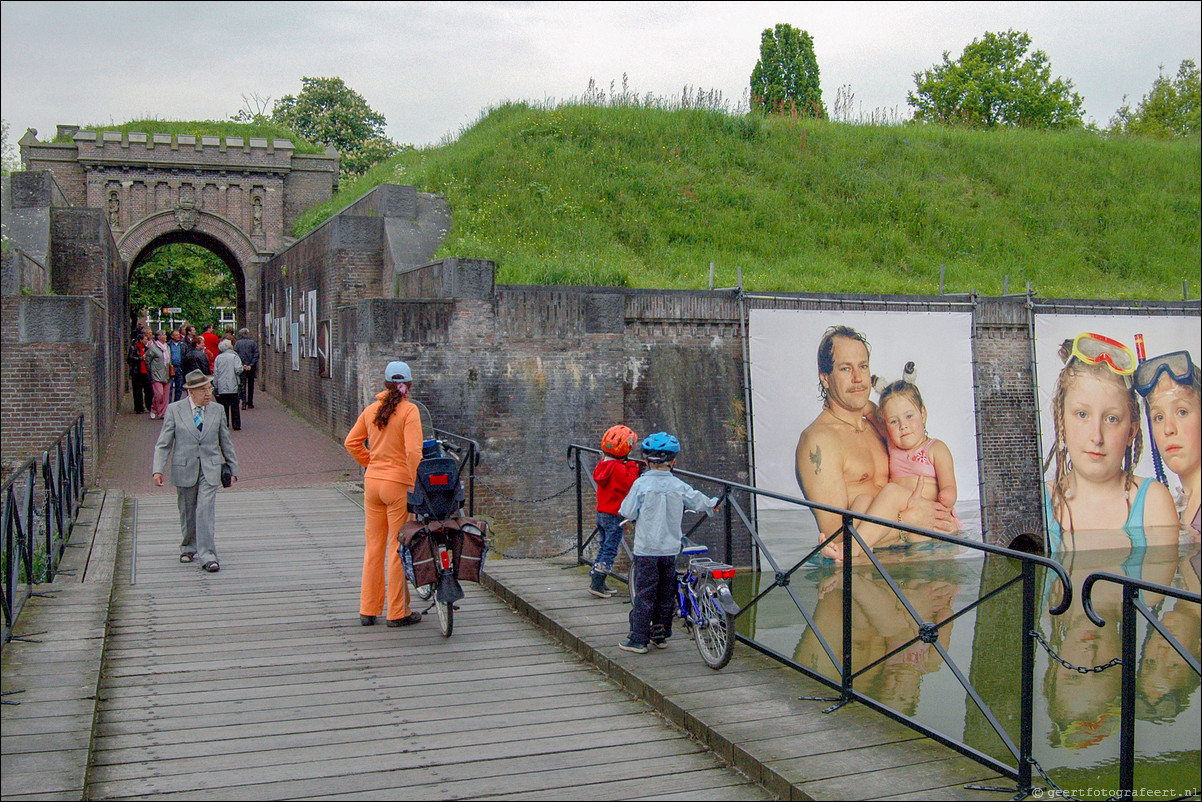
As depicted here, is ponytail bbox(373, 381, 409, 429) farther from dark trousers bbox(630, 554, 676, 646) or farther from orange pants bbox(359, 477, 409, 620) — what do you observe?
dark trousers bbox(630, 554, 676, 646)

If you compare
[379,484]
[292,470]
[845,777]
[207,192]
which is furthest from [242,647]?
[207,192]

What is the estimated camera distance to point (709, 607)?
5.65 meters

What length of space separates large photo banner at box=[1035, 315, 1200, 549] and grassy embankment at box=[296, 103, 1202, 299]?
121 cm

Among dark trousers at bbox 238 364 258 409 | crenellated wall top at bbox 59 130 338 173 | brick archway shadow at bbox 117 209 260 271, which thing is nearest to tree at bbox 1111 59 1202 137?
dark trousers at bbox 238 364 258 409

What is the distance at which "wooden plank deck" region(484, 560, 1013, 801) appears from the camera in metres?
4.02

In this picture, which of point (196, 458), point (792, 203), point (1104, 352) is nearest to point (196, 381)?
point (196, 458)

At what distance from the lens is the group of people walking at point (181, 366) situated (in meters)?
17.6

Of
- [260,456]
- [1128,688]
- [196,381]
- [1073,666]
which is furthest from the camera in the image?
[260,456]

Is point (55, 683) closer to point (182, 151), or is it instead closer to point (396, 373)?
point (396, 373)

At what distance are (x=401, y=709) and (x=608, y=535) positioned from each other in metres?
2.52

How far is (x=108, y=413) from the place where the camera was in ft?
55.7

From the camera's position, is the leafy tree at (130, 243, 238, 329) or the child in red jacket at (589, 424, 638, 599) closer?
the child in red jacket at (589, 424, 638, 599)

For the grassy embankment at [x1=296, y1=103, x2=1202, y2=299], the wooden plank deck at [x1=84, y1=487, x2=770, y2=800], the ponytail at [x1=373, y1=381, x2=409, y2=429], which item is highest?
the grassy embankment at [x1=296, y1=103, x2=1202, y2=299]

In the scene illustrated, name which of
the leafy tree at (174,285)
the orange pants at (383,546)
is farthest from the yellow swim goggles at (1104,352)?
Answer: the leafy tree at (174,285)
